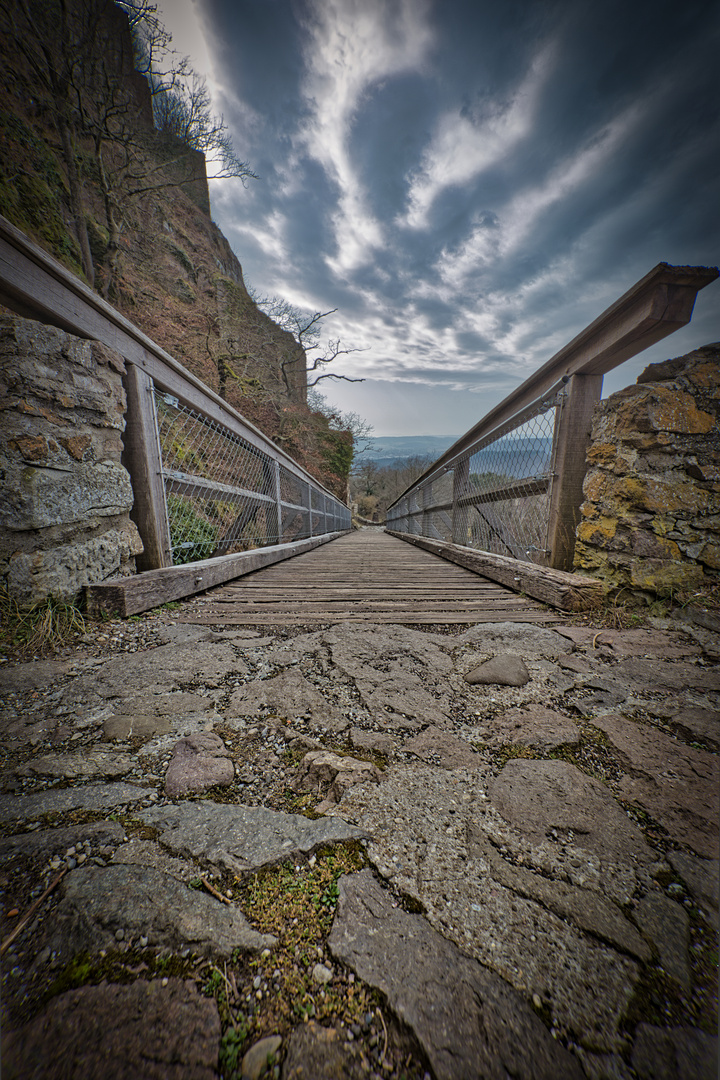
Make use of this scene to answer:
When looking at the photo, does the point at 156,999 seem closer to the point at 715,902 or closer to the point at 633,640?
the point at 715,902

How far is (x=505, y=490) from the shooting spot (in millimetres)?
3033

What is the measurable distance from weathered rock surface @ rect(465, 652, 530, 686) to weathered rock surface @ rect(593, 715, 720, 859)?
0.27 metres

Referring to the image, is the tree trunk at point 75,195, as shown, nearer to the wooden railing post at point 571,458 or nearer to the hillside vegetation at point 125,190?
the hillside vegetation at point 125,190

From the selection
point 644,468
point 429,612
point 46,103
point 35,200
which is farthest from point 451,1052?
point 46,103

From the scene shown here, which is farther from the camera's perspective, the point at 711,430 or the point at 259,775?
the point at 711,430

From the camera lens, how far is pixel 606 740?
0.90 metres

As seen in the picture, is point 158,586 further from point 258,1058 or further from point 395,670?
point 258,1058

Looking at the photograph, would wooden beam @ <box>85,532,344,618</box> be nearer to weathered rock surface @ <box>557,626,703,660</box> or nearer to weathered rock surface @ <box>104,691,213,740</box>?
weathered rock surface @ <box>104,691,213,740</box>

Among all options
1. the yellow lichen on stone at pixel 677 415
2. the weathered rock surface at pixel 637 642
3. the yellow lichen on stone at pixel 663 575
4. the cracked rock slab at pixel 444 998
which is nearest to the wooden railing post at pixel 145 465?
the cracked rock slab at pixel 444 998

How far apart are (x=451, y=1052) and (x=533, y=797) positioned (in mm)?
429

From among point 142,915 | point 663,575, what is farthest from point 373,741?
point 663,575

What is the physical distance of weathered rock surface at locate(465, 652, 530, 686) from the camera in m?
1.18

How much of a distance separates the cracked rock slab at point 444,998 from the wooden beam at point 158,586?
Answer: 1590mm

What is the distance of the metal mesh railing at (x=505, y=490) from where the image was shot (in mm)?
2451
